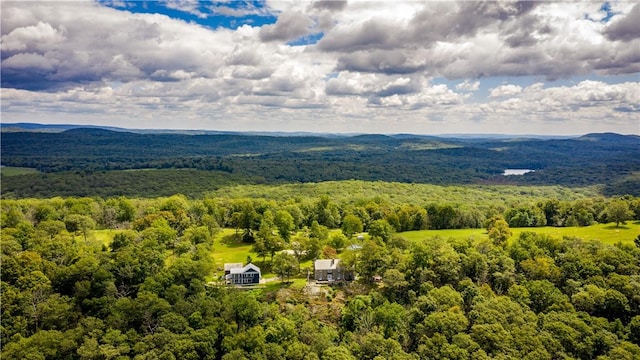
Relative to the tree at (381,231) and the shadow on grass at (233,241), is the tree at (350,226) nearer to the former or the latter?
the tree at (381,231)

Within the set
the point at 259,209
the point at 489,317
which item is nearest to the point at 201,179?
the point at 259,209

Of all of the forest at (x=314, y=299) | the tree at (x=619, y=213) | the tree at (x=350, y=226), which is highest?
the tree at (x=619, y=213)

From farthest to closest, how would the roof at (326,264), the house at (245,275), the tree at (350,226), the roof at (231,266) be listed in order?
the tree at (350,226) → the roof at (231,266) → the roof at (326,264) → the house at (245,275)

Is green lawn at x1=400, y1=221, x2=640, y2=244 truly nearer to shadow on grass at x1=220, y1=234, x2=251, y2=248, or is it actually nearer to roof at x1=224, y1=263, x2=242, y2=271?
shadow on grass at x1=220, y1=234, x2=251, y2=248

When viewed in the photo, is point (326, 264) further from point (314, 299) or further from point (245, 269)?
point (245, 269)

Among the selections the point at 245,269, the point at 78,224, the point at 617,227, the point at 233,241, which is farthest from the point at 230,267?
the point at 617,227

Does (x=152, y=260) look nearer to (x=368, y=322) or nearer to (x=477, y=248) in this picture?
(x=368, y=322)

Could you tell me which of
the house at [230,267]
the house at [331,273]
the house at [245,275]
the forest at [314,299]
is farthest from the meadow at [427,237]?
the house at [331,273]

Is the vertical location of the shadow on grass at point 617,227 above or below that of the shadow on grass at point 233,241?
above
